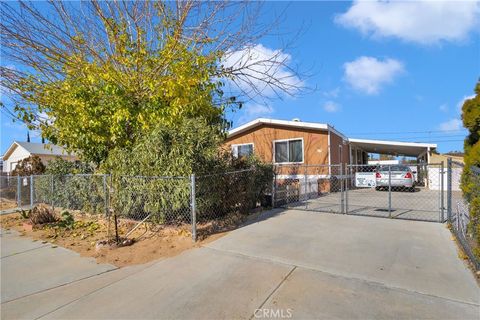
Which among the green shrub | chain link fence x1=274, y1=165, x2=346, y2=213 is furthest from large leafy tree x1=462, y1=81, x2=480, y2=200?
the green shrub

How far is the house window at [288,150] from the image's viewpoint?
13492 millimetres

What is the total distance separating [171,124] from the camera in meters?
6.86

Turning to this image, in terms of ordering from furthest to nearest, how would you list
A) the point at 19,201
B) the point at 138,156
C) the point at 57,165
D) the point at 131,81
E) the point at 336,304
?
the point at 19,201
the point at 57,165
the point at 131,81
the point at 138,156
the point at 336,304

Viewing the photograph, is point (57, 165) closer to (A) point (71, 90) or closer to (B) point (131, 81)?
(A) point (71, 90)

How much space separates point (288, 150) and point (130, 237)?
942cm

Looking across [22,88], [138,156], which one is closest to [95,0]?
[22,88]

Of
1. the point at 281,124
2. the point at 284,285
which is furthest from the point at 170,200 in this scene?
the point at 281,124

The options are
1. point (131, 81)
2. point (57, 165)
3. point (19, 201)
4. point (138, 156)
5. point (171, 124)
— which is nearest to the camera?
point (138, 156)

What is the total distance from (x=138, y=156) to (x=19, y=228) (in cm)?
472

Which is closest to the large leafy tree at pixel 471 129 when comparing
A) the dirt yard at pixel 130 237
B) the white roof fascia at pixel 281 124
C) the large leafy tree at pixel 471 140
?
the large leafy tree at pixel 471 140

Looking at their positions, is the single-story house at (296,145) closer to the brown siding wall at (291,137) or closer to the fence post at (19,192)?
the brown siding wall at (291,137)

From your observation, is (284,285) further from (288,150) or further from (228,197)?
(288,150)

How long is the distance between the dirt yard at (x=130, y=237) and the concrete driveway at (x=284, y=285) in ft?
1.41

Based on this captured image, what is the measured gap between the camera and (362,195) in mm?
11844
